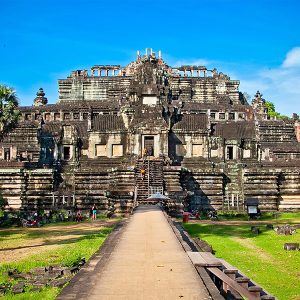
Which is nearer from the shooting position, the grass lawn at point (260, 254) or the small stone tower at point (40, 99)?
the grass lawn at point (260, 254)

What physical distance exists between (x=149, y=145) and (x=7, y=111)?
16.8 metres

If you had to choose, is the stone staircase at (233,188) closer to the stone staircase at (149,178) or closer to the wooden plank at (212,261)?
the stone staircase at (149,178)

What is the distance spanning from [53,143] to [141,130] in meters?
9.36

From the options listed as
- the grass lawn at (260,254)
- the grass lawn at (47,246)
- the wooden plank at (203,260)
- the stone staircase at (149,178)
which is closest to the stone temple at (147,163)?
the stone staircase at (149,178)

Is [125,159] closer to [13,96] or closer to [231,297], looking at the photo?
[13,96]

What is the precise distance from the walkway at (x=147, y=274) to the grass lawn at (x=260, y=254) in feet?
9.34

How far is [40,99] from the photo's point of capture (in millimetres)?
77875

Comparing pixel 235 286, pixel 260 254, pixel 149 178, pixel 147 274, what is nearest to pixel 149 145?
pixel 149 178

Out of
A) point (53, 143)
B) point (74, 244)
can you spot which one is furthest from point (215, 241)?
point (53, 143)

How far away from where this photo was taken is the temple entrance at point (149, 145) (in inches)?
1823

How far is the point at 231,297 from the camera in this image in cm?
1131

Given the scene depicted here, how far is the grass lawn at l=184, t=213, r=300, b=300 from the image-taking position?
618 inches

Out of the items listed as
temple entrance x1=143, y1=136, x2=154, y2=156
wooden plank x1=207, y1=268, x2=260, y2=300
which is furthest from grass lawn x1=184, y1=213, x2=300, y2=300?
temple entrance x1=143, y1=136, x2=154, y2=156

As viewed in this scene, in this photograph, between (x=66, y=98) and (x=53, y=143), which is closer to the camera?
(x=53, y=143)
